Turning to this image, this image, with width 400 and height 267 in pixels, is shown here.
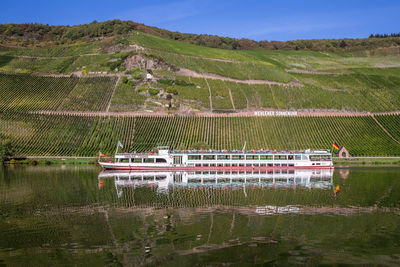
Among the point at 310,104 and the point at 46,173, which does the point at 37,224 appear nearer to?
the point at 46,173

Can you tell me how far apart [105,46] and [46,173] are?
110m

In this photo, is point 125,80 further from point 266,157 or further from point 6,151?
point 266,157

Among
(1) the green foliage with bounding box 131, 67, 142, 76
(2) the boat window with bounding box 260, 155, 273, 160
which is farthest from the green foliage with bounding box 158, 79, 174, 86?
(2) the boat window with bounding box 260, 155, 273, 160

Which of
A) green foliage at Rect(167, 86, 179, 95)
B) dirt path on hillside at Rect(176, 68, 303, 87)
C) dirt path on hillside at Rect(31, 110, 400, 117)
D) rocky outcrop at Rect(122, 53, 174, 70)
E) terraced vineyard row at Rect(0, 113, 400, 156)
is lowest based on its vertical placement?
terraced vineyard row at Rect(0, 113, 400, 156)

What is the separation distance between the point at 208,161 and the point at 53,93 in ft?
234

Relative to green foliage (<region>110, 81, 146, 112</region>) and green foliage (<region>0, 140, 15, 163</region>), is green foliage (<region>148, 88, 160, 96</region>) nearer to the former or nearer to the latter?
green foliage (<region>110, 81, 146, 112</region>)

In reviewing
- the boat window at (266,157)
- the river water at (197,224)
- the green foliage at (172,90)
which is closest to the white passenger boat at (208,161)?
the boat window at (266,157)

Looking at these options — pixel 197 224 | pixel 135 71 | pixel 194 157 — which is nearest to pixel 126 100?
pixel 135 71

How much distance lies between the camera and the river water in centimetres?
2547

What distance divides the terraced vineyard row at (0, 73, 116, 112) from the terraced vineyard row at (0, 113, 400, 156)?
836 centimetres

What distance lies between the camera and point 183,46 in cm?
19488

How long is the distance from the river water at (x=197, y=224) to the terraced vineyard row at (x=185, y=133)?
158 feet

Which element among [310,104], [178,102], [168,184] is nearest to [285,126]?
[310,104]

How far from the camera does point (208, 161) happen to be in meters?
83.6
